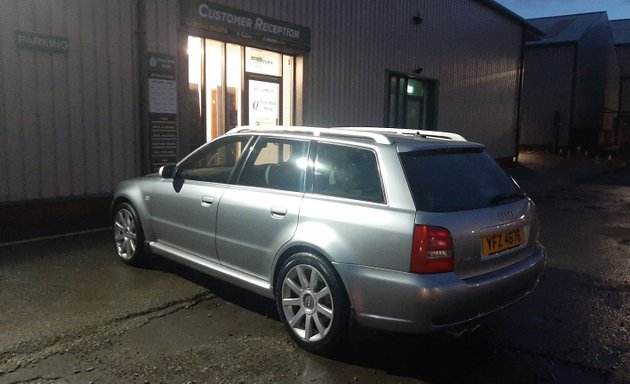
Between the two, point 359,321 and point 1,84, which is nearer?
point 359,321

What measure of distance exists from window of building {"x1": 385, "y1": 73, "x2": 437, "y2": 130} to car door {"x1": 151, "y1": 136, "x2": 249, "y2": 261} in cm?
956

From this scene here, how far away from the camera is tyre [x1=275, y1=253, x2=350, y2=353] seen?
359cm

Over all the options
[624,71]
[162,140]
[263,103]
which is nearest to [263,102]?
[263,103]

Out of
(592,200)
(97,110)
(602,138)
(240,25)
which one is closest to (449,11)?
(592,200)

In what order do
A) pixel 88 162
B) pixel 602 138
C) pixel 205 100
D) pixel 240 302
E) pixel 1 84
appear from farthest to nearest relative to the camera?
pixel 602 138
pixel 205 100
pixel 88 162
pixel 1 84
pixel 240 302

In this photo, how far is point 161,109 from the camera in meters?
8.57

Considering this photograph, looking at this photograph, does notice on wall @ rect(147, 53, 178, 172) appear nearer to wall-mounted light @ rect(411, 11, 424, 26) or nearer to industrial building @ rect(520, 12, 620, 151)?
wall-mounted light @ rect(411, 11, 424, 26)

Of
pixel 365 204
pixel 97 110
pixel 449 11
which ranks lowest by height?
pixel 365 204

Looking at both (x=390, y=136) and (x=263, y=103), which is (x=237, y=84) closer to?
(x=263, y=103)

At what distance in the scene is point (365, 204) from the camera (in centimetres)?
362

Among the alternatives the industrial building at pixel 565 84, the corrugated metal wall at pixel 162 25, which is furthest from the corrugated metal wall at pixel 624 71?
the corrugated metal wall at pixel 162 25

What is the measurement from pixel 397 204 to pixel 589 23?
33763mm

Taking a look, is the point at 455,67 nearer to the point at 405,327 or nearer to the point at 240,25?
the point at 240,25

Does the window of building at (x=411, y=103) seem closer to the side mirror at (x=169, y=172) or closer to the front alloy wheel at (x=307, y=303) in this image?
the side mirror at (x=169, y=172)
